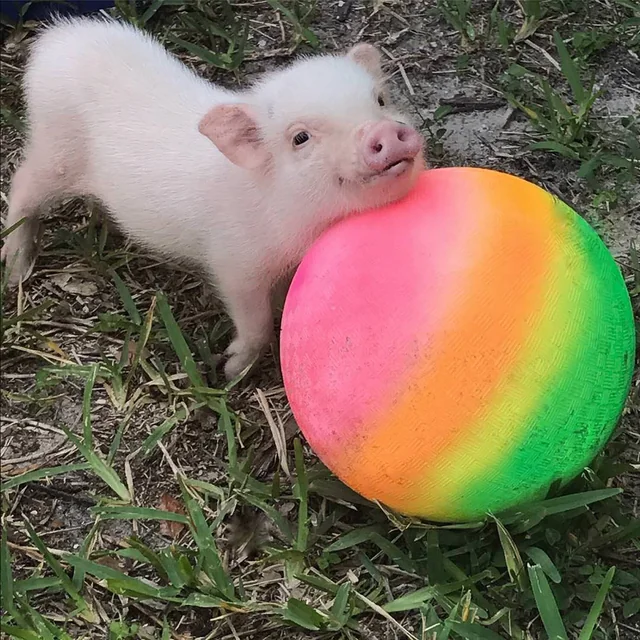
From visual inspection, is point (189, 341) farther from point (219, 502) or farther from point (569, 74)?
point (569, 74)

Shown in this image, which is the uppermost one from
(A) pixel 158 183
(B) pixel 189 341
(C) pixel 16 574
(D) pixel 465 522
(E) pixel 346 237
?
(E) pixel 346 237

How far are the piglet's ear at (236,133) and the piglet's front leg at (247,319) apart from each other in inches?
15.4

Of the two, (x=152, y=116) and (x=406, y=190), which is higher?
(x=406, y=190)

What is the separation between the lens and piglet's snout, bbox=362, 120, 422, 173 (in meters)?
2.12

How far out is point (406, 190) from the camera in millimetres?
2117

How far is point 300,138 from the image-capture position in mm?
2350

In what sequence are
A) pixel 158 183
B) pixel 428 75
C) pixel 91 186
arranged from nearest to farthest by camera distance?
pixel 158 183
pixel 91 186
pixel 428 75

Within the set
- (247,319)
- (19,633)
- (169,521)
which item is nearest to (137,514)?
(169,521)

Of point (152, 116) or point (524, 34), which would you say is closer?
point (152, 116)

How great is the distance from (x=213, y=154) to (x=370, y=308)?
99cm

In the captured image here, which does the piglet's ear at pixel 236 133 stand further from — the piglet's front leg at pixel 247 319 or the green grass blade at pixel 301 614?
the green grass blade at pixel 301 614

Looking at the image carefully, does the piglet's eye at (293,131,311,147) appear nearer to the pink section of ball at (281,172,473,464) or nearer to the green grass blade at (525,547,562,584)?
the pink section of ball at (281,172,473,464)

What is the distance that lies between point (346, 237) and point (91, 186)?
1.25 m

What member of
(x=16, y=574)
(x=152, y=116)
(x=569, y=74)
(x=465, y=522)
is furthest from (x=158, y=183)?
(x=569, y=74)
